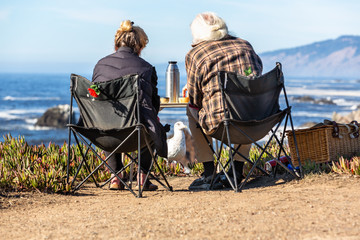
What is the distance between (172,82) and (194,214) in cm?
247

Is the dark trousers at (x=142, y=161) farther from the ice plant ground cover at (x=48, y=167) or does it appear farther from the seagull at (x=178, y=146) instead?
the seagull at (x=178, y=146)

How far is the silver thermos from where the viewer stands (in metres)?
5.87

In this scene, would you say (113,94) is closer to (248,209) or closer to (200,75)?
(200,75)

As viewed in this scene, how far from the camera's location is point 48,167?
19.1ft

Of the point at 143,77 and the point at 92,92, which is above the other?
the point at 143,77

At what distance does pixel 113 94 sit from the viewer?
15.1ft

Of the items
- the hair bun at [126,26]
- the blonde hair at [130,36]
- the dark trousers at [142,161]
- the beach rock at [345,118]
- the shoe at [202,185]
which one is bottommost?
the beach rock at [345,118]

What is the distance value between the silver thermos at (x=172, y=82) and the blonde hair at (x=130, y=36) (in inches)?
37.2

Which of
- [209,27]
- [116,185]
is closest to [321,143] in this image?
[209,27]

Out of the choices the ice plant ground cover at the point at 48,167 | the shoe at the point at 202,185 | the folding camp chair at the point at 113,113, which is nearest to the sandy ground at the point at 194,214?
the ice plant ground cover at the point at 48,167

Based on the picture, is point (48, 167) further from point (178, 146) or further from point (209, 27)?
point (209, 27)

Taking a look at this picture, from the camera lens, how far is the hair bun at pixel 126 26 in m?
4.92

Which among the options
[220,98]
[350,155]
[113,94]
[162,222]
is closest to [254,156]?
[350,155]

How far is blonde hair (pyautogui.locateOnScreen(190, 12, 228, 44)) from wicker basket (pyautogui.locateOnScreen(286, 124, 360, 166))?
4.18 feet
